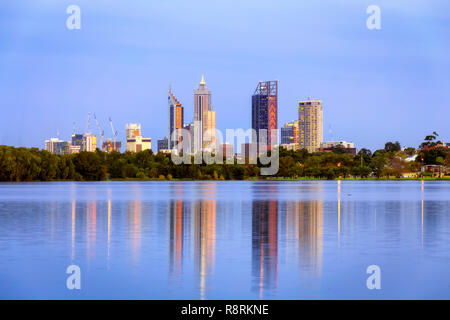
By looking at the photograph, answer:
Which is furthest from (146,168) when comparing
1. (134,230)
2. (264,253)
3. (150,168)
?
(264,253)

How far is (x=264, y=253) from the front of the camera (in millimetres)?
18156

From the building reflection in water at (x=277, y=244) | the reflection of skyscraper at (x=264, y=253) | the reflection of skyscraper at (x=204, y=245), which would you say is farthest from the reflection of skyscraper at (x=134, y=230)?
the building reflection in water at (x=277, y=244)

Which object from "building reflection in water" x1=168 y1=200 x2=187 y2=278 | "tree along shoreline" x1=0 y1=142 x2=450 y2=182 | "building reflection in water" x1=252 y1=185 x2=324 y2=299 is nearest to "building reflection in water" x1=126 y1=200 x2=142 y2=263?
"building reflection in water" x1=168 y1=200 x2=187 y2=278

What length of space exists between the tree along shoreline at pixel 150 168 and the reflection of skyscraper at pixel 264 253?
110m

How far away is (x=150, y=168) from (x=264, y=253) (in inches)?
6207

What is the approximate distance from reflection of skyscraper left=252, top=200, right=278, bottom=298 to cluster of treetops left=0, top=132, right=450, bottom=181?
360ft

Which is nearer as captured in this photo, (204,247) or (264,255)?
(264,255)

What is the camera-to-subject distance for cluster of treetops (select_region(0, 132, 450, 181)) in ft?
428

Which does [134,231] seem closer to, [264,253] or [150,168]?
[264,253]

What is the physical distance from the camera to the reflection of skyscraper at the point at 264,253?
1360 centimetres

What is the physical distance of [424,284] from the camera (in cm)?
1353

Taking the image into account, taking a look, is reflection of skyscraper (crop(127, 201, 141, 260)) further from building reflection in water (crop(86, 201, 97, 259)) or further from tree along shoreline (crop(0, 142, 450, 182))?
tree along shoreline (crop(0, 142, 450, 182))

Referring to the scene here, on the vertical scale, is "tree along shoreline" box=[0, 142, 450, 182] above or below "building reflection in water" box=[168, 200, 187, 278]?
above

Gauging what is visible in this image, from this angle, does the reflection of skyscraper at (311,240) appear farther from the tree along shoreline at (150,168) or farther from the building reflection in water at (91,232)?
the tree along shoreline at (150,168)
